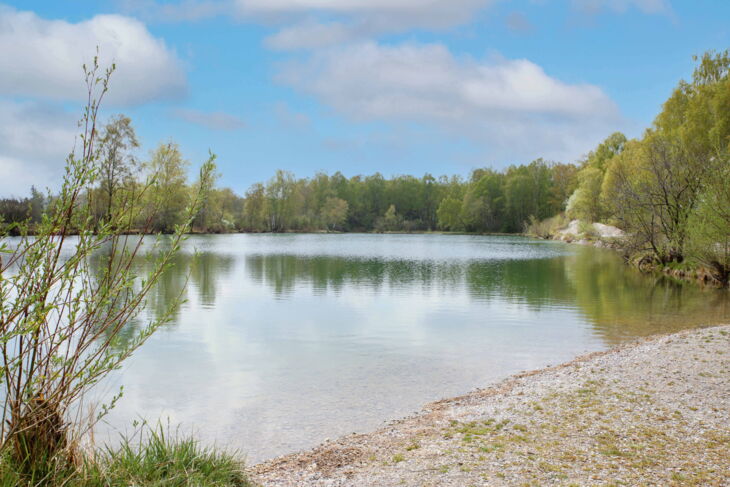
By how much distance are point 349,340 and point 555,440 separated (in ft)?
27.5

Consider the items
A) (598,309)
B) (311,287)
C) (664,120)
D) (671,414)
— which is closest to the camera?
(671,414)

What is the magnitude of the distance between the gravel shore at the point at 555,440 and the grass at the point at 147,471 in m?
0.69

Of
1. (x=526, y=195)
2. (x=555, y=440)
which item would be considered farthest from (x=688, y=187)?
(x=526, y=195)

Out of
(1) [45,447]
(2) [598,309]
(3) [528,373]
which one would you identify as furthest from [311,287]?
(1) [45,447]

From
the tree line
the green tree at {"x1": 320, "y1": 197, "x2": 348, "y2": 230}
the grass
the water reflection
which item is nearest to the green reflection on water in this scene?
the water reflection

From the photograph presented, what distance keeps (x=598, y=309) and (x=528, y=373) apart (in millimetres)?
10090

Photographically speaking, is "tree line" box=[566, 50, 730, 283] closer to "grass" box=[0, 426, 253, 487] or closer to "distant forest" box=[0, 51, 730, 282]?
"distant forest" box=[0, 51, 730, 282]

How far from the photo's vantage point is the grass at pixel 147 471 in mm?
4324

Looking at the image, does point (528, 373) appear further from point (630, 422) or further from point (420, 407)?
point (630, 422)

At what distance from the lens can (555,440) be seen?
6.60 metres

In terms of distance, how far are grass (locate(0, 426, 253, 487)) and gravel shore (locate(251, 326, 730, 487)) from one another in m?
0.69

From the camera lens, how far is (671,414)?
24.6 ft

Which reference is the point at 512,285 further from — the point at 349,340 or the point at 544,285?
the point at 349,340

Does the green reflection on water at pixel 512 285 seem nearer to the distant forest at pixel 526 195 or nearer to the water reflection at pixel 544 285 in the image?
the water reflection at pixel 544 285
